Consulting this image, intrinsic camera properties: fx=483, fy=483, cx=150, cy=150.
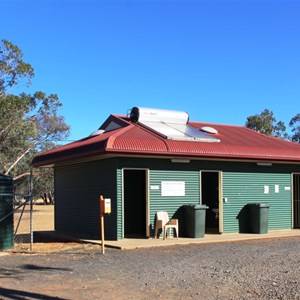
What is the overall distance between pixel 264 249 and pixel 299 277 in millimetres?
4217

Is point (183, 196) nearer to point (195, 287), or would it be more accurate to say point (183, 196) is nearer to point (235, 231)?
point (235, 231)

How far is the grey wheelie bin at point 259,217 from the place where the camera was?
1717 centimetres

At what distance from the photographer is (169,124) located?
18.8 metres

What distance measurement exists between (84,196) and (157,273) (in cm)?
830

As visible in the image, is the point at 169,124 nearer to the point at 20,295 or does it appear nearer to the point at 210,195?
the point at 210,195

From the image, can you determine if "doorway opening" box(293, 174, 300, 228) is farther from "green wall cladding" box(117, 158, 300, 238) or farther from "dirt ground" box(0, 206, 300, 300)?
"dirt ground" box(0, 206, 300, 300)

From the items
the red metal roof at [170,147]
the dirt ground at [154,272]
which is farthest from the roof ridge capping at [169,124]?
the dirt ground at [154,272]

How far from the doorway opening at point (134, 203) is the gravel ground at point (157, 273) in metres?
4.36

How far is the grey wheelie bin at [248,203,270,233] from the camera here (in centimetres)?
1717

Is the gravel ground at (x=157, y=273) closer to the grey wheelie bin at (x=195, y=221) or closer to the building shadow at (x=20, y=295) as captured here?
the building shadow at (x=20, y=295)

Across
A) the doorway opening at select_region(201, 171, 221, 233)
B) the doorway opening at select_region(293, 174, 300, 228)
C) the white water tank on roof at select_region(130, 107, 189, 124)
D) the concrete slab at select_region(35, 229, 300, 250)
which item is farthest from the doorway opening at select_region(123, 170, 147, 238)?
the doorway opening at select_region(293, 174, 300, 228)

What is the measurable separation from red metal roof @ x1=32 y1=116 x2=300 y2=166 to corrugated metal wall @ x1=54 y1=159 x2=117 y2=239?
81 centimetres

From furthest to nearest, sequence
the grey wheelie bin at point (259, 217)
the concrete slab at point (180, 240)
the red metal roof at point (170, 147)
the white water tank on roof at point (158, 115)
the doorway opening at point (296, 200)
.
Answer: the doorway opening at point (296, 200), the white water tank on roof at point (158, 115), the grey wheelie bin at point (259, 217), the red metal roof at point (170, 147), the concrete slab at point (180, 240)

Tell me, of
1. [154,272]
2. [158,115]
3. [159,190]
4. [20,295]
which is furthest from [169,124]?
[20,295]
